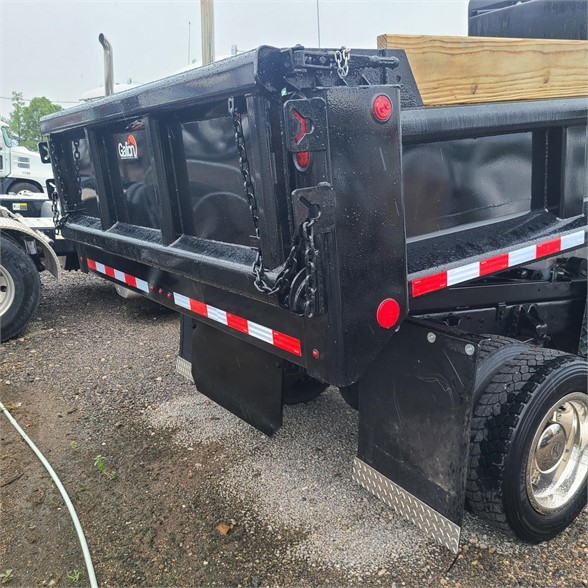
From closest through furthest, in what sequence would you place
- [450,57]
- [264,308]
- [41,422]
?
[450,57] → [264,308] → [41,422]

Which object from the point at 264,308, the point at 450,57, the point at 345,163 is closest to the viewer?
the point at 345,163

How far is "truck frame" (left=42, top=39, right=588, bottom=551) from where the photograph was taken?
1761 mm

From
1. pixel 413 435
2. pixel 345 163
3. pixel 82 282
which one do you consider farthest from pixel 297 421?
pixel 82 282

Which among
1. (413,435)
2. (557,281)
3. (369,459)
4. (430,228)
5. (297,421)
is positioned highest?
(430,228)

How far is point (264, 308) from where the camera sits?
219cm

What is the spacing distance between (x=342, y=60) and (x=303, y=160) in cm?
32

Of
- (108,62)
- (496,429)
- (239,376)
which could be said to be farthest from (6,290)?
(496,429)

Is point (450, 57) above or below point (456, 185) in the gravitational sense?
above

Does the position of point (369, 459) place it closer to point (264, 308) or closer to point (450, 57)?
point (264, 308)

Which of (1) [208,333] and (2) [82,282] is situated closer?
(1) [208,333]

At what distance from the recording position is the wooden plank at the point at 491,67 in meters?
1.96

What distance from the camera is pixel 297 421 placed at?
11.1ft

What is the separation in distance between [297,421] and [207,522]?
3.33ft

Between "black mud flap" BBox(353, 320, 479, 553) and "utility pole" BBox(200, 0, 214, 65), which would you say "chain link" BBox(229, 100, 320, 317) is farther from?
"utility pole" BBox(200, 0, 214, 65)
